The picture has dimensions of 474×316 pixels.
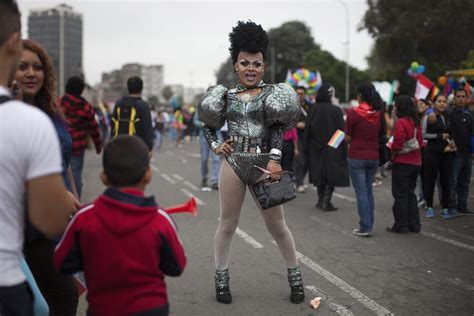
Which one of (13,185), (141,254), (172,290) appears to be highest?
(13,185)

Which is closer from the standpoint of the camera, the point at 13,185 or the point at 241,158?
the point at 13,185

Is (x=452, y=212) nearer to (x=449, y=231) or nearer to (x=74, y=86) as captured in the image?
(x=449, y=231)

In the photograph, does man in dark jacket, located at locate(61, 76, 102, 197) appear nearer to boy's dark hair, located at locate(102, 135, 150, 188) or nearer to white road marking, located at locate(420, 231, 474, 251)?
white road marking, located at locate(420, 231, 474, 251)

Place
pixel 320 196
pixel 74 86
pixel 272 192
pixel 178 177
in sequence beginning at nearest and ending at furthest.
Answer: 1. pixel 272 192
2. pixel 74 86
3. pixel 320 196
4. pixel 178 177

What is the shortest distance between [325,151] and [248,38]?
4577 millimetres

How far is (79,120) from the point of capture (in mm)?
6578

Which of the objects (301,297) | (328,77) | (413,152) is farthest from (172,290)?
(328,77)

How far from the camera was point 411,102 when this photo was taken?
6.70 m

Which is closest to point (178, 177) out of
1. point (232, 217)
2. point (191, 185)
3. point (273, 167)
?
point (191, 185)

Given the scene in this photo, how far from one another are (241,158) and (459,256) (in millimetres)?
3047

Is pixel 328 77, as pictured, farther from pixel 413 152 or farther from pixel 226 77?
pixel 413 152

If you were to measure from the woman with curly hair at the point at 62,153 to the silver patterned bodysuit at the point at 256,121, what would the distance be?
137 cm

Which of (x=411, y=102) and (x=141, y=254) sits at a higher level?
(x=411, y=102)

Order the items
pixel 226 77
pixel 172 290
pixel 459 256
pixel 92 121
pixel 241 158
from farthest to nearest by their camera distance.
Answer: pixel 226 77, pixel 92 121, pixel 459 256, pixel 172 290, pixel 241 158
